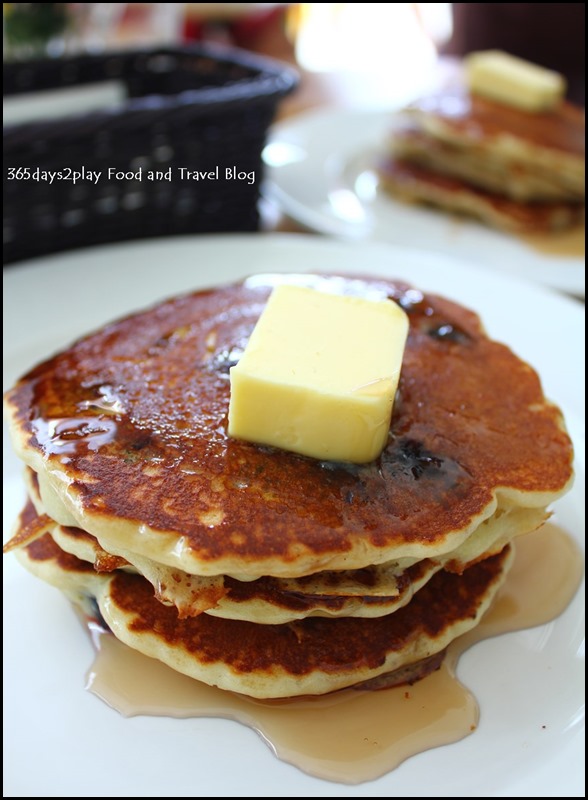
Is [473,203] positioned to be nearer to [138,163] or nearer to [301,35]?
[138,163]

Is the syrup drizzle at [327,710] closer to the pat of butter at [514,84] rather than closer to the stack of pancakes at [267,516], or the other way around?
the stack of pancakes at [267,516]

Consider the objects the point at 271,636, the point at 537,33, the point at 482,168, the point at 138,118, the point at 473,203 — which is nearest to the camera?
the point at 271,636

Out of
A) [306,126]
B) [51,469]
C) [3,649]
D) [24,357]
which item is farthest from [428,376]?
[306,126]

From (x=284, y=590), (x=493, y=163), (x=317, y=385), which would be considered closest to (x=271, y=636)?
(x=284, y=590)

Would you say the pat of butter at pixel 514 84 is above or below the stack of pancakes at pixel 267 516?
above

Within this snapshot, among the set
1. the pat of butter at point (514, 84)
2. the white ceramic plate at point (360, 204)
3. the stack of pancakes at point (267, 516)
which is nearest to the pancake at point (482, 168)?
the white ceramic plate at point (360, 204)

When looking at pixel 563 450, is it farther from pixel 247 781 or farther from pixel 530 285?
pixel 530 285
